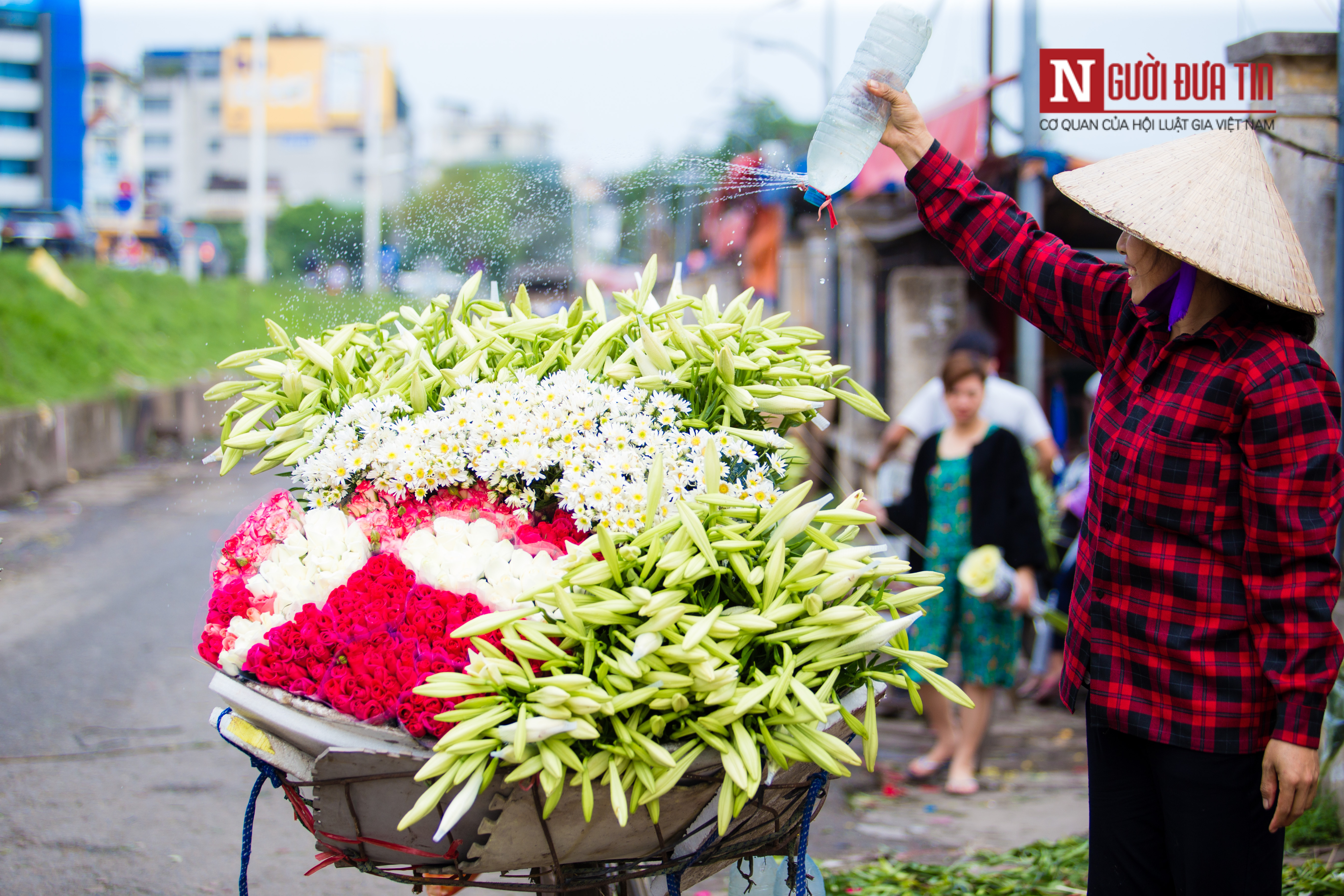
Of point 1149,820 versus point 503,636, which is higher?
point 503,636

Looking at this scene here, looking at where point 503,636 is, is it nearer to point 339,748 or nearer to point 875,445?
point 339,748

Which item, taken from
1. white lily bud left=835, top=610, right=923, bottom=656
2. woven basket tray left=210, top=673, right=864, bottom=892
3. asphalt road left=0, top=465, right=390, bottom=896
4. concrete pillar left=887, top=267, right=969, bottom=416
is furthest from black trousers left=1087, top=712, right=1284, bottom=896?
concrete pillar left=887, top=267, right=969, bottom=416

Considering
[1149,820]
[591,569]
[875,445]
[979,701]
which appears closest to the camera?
[591,569]

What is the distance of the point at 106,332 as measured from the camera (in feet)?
45.9

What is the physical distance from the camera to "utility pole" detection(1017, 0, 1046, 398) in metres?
5.50

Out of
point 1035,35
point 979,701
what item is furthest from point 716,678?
point 1035,35

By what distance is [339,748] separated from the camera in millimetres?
1603

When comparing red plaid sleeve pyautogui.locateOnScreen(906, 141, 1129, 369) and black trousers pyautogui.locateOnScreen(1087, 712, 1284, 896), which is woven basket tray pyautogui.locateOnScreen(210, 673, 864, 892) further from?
red plaid sleeve pyautogui.locateOnScreen(906, 141, 1129, 369)

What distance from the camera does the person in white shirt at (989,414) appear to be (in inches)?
180

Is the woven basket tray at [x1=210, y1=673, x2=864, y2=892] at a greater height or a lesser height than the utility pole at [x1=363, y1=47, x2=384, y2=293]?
lesser

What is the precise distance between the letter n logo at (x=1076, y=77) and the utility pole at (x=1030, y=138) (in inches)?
32.6

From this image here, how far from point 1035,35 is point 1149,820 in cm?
454

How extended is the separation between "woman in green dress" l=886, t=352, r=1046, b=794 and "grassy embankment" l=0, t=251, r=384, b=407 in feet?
15.6

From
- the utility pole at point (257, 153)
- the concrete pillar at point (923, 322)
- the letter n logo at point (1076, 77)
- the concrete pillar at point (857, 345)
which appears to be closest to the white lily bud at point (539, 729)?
the letter n logo at point (1076, 77)
